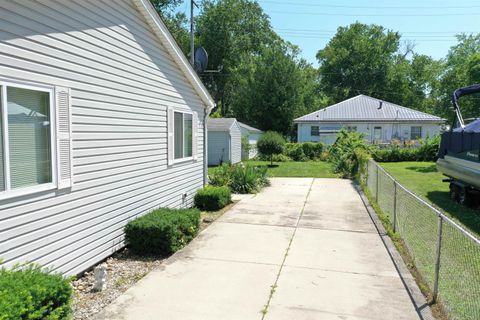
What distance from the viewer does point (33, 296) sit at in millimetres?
2822

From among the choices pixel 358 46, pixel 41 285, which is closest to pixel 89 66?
pixel 41 285

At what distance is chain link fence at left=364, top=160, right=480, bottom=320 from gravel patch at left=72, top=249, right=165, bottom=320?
3.74 m

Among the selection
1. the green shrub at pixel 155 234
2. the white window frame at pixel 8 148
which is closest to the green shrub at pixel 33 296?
the white window frame at pixel 8 148

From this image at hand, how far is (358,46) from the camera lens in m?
49.4

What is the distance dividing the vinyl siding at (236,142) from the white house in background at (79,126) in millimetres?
15660

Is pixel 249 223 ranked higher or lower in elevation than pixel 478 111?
lower

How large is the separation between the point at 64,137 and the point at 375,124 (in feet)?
98.1

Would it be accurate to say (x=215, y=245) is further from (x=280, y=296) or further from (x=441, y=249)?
(x=441, y=249)

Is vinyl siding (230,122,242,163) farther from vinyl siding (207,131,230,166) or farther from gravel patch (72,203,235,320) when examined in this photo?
gravel patch (72,203,235,320)

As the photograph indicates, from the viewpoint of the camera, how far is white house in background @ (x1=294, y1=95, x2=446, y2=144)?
30531 millimetres

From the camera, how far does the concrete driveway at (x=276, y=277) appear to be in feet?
12.8

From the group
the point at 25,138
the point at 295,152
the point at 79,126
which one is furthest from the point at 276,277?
the point at 295,152

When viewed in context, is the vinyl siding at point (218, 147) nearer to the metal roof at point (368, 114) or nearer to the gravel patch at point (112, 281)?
the metal roof at point (368, 114)

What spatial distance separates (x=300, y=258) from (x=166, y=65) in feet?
16.2
